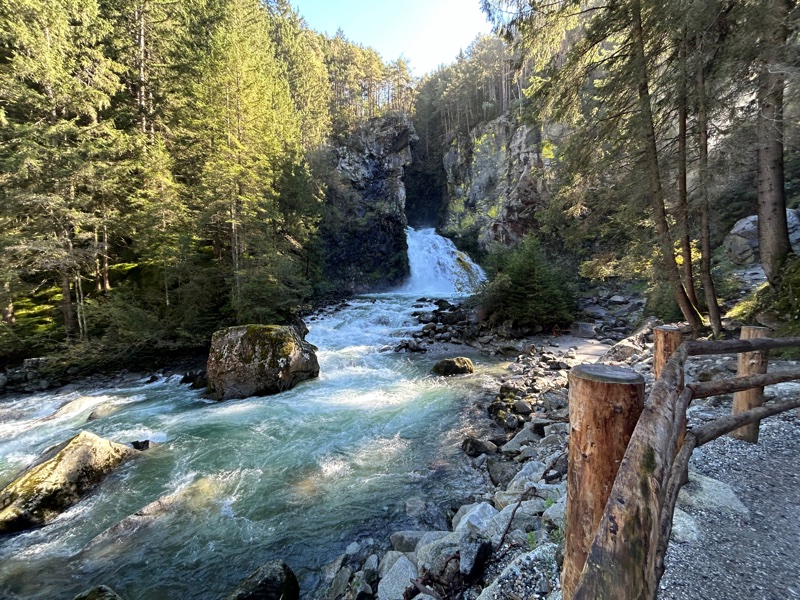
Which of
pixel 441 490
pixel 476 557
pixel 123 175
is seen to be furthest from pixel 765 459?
pixel 123 175

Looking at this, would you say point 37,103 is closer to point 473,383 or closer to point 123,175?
point 123,175

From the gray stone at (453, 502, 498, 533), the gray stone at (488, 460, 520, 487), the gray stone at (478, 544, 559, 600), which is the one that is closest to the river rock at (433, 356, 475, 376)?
→ the gray stone at (488, 460, 520, 487)

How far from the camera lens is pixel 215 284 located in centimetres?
1363

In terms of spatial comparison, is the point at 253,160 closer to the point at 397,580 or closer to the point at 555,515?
the point at 397,580

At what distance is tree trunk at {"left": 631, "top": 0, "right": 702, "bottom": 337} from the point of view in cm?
614

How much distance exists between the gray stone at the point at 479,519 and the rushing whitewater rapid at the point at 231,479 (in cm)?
108

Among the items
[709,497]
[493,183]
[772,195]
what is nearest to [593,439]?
[709,497]

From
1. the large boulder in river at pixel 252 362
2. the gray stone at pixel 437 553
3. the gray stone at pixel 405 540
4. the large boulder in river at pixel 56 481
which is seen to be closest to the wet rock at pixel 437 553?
the gray stone at pixel 437 553

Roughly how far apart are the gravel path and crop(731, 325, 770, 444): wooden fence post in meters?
0.13

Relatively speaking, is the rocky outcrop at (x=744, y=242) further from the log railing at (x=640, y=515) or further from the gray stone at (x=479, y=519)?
the log railing at (x=640, y=515)

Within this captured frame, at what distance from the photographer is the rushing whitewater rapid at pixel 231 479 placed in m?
4.06

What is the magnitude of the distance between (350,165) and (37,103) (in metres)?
24.6

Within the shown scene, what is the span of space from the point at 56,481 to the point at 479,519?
5.91 m

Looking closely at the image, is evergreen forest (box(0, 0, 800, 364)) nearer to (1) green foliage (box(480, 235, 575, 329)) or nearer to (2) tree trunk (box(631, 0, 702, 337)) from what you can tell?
(2) tree trunk (box(631, 0, 702, 337))
